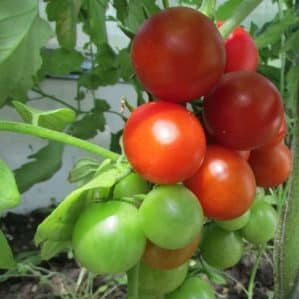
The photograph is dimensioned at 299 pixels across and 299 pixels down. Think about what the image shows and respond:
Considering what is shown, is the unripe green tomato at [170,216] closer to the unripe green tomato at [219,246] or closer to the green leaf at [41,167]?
the unripe green tomato at [219,246]

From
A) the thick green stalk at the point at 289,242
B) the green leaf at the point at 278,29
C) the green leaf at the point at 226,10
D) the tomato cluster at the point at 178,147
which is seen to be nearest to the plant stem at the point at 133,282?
the tomato cluster at the point at 178,147

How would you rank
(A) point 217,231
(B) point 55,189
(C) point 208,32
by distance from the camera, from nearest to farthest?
(C) point 208,32, (A) point 217,231, (B) point 55,189

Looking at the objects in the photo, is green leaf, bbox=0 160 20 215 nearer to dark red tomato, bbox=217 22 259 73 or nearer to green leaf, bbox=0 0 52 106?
green leaf, bbox=0 0 52 106

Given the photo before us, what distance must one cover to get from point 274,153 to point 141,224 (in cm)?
13

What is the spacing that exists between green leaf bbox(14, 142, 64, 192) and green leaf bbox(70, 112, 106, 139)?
0.06 meters

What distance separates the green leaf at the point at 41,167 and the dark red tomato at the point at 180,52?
578 mm

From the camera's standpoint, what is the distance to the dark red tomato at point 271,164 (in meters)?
0.42

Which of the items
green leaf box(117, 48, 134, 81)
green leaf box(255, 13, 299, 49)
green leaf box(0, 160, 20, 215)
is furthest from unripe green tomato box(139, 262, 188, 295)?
green leaf box(117, 48, 134, 81)

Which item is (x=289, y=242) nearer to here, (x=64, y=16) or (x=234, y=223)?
(x=234, y=223)

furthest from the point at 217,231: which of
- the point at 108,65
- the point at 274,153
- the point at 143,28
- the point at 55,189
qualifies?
the point at 55,189

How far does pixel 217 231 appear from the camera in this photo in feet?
1.52

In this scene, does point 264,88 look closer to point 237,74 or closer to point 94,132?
point 237,74

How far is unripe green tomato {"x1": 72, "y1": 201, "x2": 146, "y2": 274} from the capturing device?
36 cm

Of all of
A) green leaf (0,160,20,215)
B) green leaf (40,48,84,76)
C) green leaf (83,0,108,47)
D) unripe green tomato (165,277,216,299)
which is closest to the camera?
green leaf (0,160,20,215)
